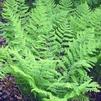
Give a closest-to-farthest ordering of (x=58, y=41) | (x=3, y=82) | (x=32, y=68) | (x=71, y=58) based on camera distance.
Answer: (x=32, y=68)
(x=71, y=58)
(x=3, y=82)
(x=58, y=41)

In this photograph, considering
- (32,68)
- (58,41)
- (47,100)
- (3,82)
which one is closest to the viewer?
(47,100)

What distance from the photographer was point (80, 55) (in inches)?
155

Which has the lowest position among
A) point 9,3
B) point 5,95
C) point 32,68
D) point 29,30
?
point 5,95

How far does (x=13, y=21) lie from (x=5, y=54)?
0.55 m

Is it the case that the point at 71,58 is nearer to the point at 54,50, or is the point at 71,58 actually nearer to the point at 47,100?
the point at 54,50

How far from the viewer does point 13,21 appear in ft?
13.7

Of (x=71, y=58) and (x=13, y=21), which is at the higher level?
(x=13, y=21)

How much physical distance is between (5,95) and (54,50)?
753mm

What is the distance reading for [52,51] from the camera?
419 cm

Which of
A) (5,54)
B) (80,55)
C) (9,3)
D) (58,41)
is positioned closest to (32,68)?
(5,54)

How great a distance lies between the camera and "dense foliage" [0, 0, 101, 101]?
3672 mm

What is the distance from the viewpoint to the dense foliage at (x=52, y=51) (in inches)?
145

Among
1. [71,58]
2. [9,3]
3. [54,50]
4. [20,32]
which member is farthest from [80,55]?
[9,3]

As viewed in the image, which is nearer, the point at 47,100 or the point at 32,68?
the point at 47,100
